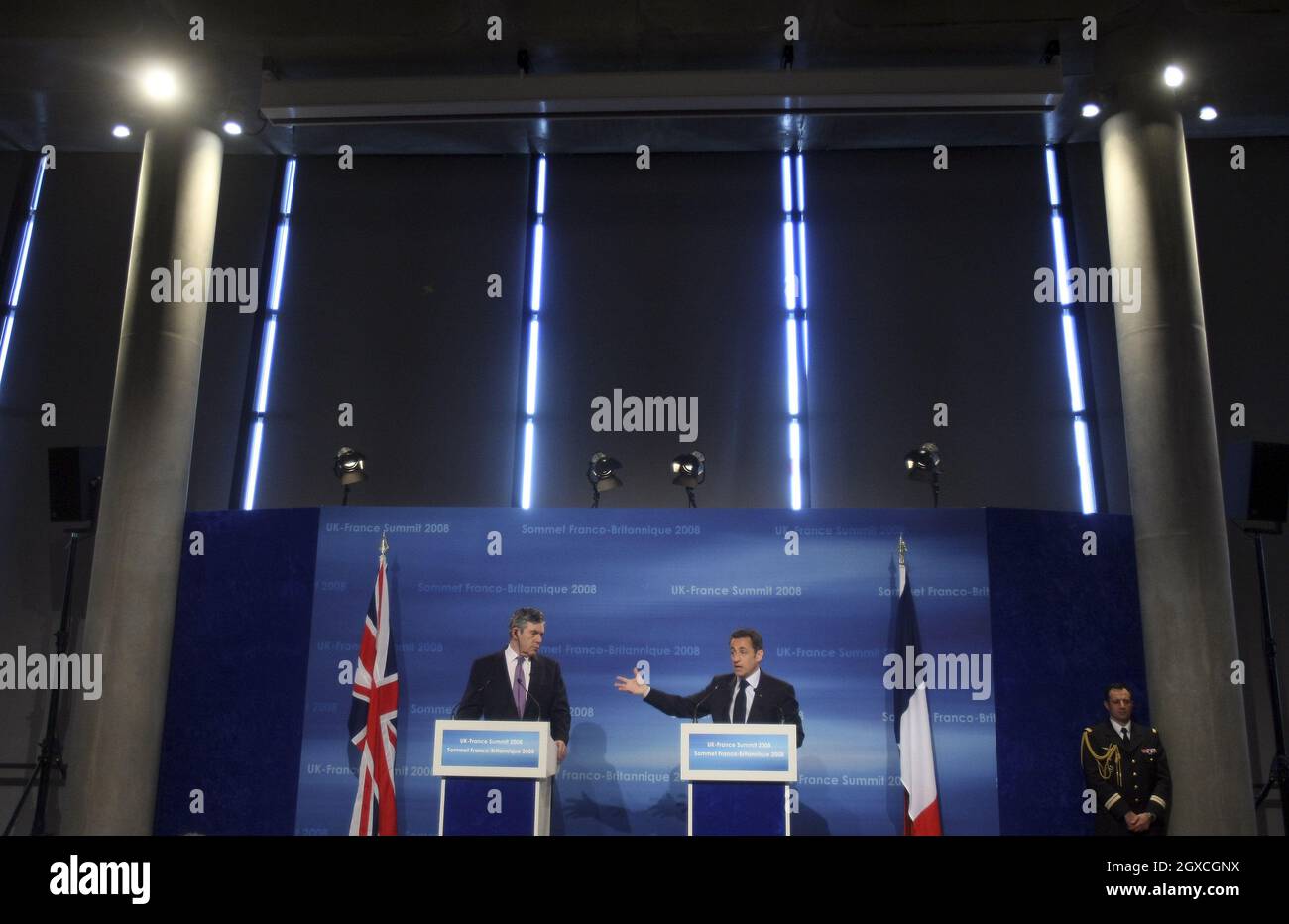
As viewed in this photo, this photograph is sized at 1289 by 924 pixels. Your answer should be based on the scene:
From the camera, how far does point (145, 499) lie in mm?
6984

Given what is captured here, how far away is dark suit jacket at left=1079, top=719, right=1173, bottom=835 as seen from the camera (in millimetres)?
5949

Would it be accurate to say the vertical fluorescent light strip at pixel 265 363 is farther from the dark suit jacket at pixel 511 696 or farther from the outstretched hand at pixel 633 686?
the outstretched hand at pixel 633 686

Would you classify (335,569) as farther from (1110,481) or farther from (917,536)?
(1110,481)

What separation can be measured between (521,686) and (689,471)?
1796 mm

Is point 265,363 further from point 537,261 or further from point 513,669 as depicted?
point 513,669

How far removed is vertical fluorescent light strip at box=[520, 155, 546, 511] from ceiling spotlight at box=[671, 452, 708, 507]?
111cm

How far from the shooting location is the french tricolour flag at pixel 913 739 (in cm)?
613

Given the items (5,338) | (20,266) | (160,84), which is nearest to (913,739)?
(160,84)

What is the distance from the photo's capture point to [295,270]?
27.7 ft

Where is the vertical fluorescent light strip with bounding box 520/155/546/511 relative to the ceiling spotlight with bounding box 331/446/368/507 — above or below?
above

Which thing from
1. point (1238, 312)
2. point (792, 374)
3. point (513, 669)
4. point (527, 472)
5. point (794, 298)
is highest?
point (794, 298)

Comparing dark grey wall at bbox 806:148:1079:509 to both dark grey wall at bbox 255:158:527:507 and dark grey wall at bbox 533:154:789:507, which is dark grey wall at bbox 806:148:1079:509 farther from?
dark grey wall at bbox 255:158:527:507

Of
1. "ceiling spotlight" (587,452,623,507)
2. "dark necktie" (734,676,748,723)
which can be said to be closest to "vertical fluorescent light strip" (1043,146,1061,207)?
"ceiling spotlight" (587,452,623,507)
